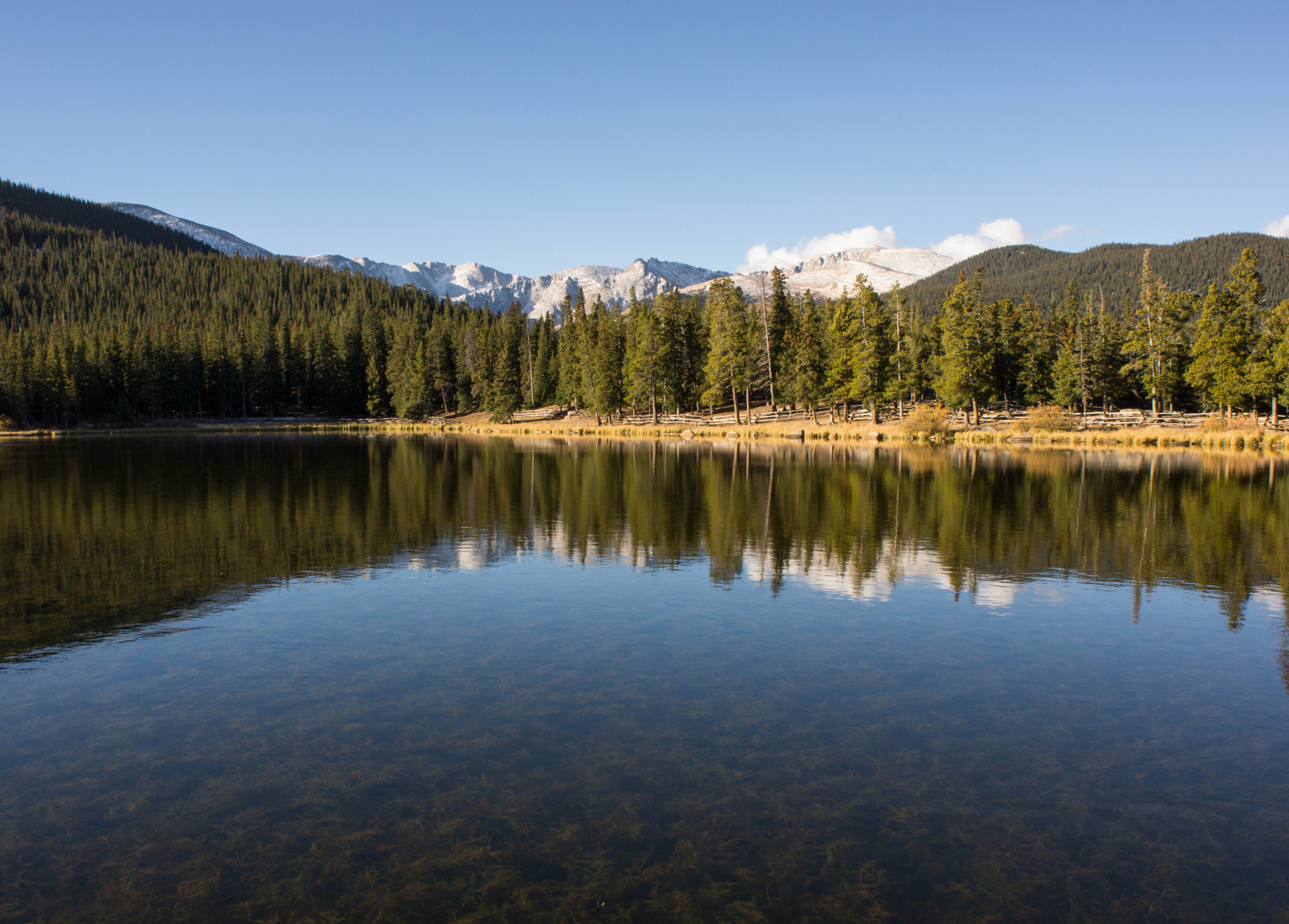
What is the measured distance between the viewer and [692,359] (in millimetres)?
97562

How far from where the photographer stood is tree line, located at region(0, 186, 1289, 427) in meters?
78.7

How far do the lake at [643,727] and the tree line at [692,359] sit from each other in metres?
61.8

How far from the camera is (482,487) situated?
35344 mm

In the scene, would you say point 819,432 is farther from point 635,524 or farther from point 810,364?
point 635,524

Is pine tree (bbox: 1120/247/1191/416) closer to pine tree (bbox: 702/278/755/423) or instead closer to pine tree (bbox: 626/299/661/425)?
pine tree (bbox: 702/278/755/423)

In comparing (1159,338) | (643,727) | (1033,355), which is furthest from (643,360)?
(643,727)

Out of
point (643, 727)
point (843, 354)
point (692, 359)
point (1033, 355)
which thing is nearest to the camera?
point (643, 727)

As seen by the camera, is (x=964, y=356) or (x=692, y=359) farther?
(x=692, y=359)

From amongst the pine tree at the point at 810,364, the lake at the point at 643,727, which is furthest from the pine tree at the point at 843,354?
the lake at the point at 643,727

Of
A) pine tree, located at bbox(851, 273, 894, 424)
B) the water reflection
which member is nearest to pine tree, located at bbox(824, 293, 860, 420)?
pine tree, located at bbox(851, 273, 894, 424)

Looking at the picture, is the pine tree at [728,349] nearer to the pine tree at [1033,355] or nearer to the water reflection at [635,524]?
the pine tree at [1033,355]

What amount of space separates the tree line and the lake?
6175 cm

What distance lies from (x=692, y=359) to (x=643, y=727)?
295ft

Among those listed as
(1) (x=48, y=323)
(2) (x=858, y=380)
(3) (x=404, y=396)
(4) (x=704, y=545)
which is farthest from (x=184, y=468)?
(1) (x=48, y=323)
